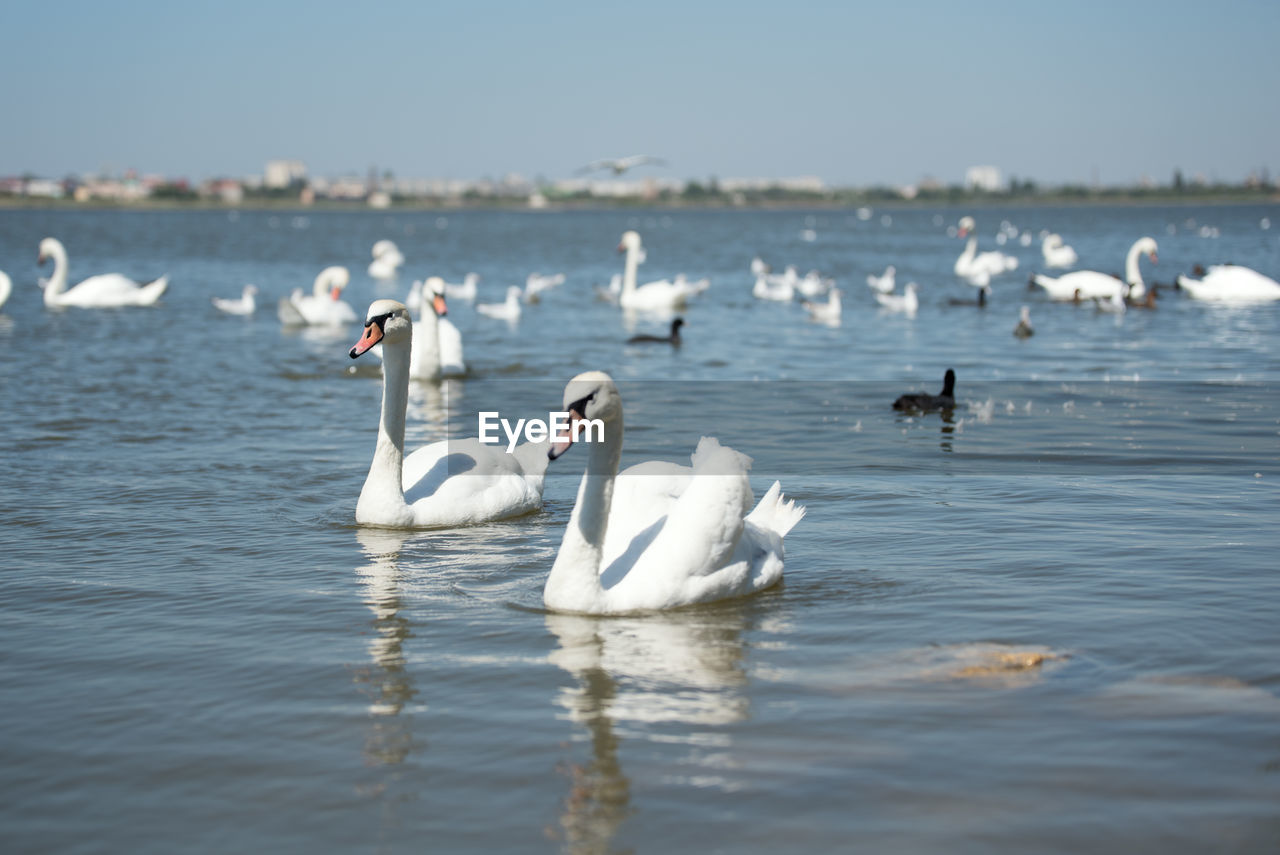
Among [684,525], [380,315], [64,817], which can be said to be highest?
[380,315]

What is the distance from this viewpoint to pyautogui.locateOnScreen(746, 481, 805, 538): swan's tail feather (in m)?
7.27

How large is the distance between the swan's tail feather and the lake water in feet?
0.99

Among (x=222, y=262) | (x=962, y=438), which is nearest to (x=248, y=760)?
(x=962, y=438)

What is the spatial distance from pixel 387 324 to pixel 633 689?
12.6 ft

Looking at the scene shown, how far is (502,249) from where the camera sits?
203 ft

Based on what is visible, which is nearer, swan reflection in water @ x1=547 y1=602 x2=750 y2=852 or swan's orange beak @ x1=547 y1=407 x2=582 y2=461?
swan reflection in water @ x1=547 y1=602 x2=750 y2=852

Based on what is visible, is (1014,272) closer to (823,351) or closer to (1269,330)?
(1269,330)

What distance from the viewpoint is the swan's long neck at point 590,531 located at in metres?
6.23

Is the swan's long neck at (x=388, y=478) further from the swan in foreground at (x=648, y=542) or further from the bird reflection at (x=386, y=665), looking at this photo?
the swan in foreground at (x=648, y=542)

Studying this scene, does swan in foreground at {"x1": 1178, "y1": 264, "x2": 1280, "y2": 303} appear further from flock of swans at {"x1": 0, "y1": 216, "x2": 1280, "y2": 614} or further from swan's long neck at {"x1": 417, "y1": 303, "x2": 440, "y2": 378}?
swan's long neck at {"x1": 417, "y1": 303, "x2": 440, "y2": 378}

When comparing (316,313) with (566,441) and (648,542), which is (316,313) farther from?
(566,441)

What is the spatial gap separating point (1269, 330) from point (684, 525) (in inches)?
703

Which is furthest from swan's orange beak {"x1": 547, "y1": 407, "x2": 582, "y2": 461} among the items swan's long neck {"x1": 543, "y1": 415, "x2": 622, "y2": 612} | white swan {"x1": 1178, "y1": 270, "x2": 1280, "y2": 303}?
white swan {"x1": 1178, "y1": 270, "x2": 1280, "y2": 303}

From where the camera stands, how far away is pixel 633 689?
5473mm
